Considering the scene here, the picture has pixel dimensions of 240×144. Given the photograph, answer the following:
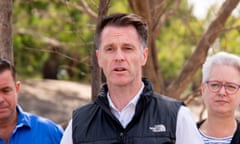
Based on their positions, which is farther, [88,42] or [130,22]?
[88,42]

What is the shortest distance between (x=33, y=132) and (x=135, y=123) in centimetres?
75

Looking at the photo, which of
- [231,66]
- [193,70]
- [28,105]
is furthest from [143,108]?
[28,105]

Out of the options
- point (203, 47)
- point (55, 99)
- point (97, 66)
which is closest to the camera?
point (97, 66)

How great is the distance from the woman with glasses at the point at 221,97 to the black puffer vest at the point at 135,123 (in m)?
0.55

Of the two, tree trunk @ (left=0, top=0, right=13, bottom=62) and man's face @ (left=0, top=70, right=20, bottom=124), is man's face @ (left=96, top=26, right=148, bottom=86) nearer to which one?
man's face @ (left=0, top=70, right=20, bottom=124)

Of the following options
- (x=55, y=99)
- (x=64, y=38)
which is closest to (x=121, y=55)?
(x=55, y=99)

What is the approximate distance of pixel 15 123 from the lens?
311 cm

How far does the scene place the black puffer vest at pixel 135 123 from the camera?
257 cm

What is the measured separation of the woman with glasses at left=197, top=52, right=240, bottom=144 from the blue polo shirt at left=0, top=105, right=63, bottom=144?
2.79 ft

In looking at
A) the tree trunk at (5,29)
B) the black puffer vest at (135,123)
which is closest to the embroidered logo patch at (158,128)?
the black puffer vest at (135,123)

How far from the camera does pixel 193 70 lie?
5434 millimetres

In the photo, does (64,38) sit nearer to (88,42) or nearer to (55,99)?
(55,99)

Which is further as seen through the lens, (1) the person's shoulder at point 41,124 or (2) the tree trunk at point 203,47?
(2) the tree trunk at point 203,47

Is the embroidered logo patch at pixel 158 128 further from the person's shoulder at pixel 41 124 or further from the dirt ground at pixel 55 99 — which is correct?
the dirt ground at pixel 55 99
